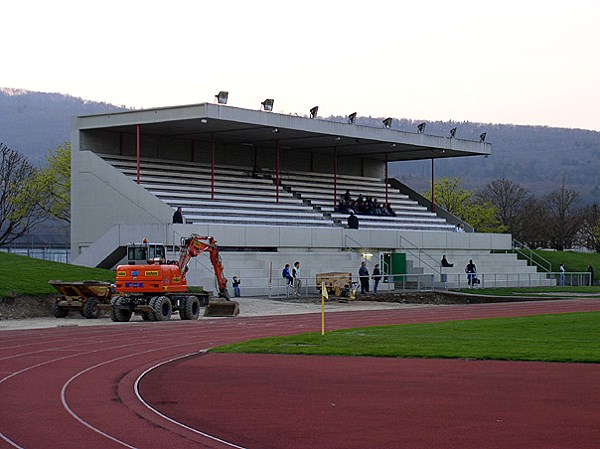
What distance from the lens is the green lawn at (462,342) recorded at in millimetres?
21906

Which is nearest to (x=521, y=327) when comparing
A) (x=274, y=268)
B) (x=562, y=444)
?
(x=562, y=444)

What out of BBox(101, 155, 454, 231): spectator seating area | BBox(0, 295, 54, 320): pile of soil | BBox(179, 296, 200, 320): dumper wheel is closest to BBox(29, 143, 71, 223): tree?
BBox(101, 155, 454, 231): spectator seating area

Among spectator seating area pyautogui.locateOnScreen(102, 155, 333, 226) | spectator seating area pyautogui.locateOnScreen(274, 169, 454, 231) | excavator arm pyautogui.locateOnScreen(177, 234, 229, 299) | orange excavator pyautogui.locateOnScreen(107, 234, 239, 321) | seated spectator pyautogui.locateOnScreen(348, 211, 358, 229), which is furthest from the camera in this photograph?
spectator seating area pyautogui.locateOnScreen(274, 169, 454, 231)

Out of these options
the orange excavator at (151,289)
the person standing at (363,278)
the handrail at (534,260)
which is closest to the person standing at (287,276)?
the person standing at (363,278)

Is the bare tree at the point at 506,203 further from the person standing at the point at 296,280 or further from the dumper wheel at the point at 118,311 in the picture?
the dumper wheel at the point at 118,311

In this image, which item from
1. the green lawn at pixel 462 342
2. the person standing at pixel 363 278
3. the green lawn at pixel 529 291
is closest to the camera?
the green lawn at pixel 462 342

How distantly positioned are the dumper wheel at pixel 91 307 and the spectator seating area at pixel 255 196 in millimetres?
13744

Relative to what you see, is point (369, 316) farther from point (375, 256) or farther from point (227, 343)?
point (375, 256)

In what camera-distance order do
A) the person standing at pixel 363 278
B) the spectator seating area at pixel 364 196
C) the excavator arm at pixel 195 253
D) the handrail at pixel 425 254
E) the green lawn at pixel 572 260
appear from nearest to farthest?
the excavator arm at pixel 195 253
the person standing at pixel 363 278
the handrail at pixel 425 254
the spectator seating area at pixel 364 196
the green lawn at pixel 572 260

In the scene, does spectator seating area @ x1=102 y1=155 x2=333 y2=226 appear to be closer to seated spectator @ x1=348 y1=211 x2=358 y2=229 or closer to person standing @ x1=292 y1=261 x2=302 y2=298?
seated spectator @ x1=348 y1=211 x2=358 y2=229

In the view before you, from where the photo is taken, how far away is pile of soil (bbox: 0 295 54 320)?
3875cm

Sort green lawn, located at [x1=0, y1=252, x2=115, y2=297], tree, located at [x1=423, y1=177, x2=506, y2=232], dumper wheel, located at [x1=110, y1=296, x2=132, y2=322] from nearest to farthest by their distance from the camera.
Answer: dumper wheel, located at [x1=110, y1=296, x2=132, y2=322] < green lawn, located at [x1=0, y1=252, x2=115, y2=297] < tree, located at [x1=423, y1=177, x2=506, y2=232]

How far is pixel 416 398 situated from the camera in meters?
16.1

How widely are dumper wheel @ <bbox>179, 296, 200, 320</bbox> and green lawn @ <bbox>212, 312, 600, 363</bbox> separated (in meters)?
9.73
